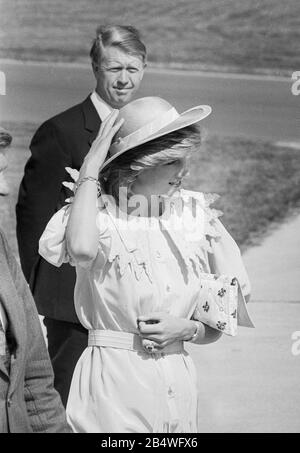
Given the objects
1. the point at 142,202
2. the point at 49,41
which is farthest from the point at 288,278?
the point at 142,202

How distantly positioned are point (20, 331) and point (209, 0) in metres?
3.03

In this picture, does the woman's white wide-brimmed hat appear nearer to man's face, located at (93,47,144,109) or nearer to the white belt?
the white belt

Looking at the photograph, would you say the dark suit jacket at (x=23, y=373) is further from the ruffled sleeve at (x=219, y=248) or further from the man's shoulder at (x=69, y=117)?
the man's shoulder at (x=69, y=117)

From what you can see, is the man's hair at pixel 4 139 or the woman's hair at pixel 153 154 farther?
the woman's hair at pixel 153 154

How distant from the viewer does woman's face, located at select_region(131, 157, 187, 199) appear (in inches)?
126

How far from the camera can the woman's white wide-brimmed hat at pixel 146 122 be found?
318 cm

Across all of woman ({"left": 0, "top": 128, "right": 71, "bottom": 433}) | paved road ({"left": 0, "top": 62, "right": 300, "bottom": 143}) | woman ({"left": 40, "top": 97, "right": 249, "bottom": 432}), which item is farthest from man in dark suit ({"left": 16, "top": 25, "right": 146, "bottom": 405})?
woman ({"left": 0, "top": 128, "right": 71, "bottom": 433})

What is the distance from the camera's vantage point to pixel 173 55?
18.1ft

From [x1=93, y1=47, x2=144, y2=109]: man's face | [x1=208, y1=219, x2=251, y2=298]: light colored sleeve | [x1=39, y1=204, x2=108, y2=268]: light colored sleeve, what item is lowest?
[x1=208, y1=219, x2=251, y2=298]: light colored sleeve

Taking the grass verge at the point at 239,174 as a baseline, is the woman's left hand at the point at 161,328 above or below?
above

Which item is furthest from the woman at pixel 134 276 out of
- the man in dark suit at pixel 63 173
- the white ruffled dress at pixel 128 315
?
the man in dark suit at pixel 63 173

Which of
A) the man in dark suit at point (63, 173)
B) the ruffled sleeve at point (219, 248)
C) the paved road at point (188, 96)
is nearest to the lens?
the ruffled sleeve at point (219, 248)

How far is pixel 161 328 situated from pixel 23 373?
1.44 ft

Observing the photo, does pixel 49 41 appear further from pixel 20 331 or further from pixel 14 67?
pixel 20 331
